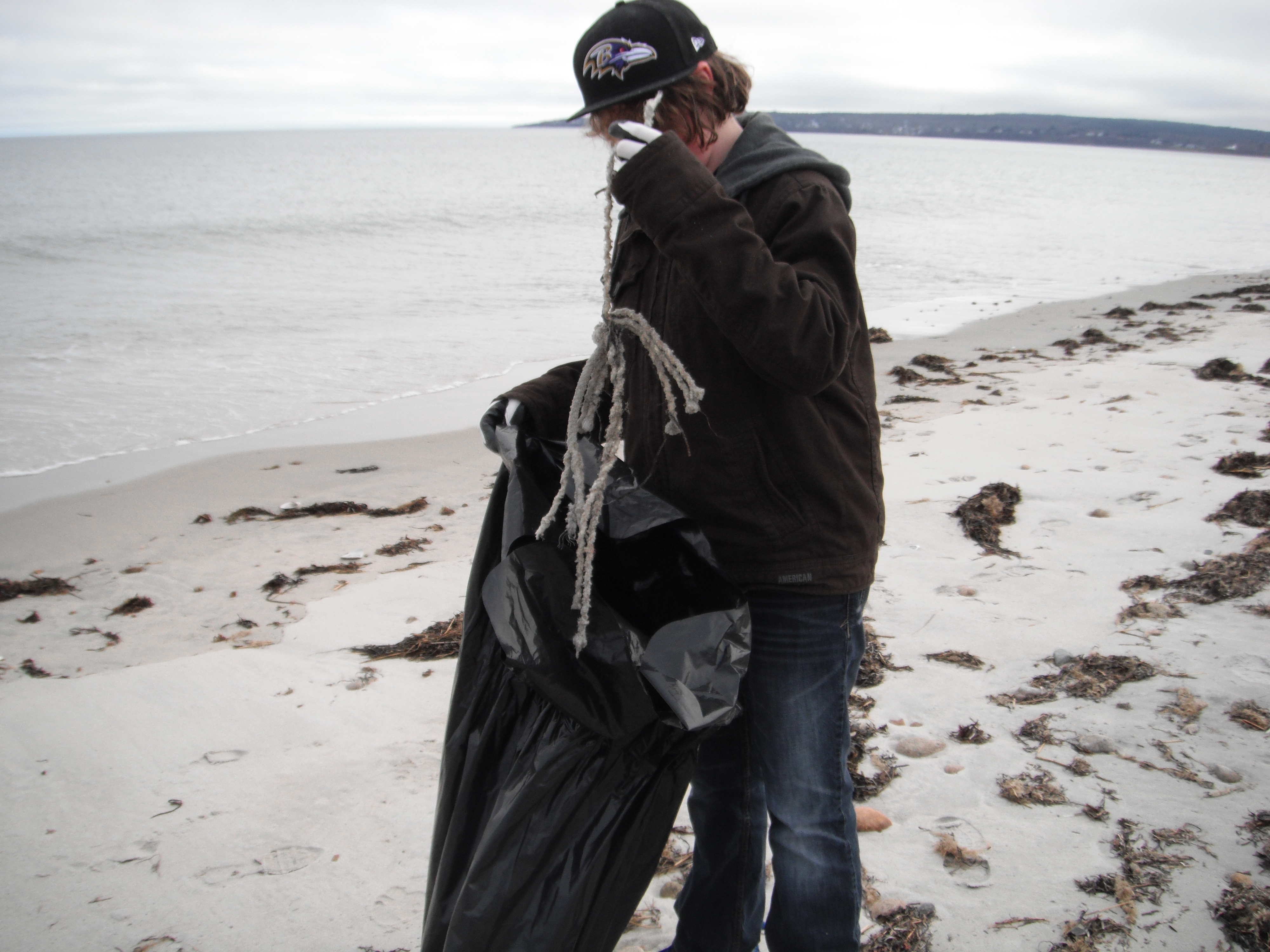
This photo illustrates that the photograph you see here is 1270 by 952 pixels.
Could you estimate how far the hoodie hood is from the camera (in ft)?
4.02

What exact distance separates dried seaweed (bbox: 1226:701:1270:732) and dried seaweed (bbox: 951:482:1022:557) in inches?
42.9

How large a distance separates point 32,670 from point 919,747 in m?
3.03

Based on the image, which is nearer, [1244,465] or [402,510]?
[1244,465]

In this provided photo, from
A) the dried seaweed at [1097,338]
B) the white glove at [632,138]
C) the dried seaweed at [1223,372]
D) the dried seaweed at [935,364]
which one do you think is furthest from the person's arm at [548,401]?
the dried seaweed at [1097,338]

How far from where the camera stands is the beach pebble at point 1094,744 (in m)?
2.18

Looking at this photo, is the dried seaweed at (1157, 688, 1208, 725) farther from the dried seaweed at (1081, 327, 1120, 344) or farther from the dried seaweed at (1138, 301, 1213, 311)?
the dried seaweed at (1138, 301, 1213, 311)

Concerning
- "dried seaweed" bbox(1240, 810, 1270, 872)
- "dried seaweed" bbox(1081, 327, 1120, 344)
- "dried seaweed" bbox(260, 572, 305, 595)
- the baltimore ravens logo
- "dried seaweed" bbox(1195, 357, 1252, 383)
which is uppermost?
the baltimore ravens logo

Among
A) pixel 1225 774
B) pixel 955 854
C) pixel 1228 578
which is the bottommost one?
pixel 955 854

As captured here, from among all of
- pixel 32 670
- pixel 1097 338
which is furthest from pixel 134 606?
pixel 1097 338

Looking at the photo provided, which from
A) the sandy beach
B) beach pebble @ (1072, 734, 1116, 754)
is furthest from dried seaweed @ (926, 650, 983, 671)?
beach pebble @ (1072, 734, 1116, 754)

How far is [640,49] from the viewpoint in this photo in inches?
48.4

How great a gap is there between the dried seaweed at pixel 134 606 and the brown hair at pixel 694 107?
10.3ft

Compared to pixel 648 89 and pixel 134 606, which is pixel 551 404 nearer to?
pixel 648 89

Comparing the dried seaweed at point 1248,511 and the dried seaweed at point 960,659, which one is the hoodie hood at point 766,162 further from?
the dried seaweed at point 1248,511
